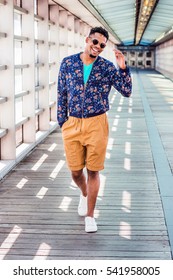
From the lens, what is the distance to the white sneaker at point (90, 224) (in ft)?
→ 14.6

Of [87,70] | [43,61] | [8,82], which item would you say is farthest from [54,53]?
[87,70]

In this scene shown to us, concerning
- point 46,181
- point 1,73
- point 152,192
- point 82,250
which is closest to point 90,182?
point 82,250

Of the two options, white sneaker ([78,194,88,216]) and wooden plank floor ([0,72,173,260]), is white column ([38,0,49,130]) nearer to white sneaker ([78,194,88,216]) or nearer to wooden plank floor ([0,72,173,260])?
wooden plank floor ([0,72,173,260])

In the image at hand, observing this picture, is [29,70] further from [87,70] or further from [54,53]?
[87,70]

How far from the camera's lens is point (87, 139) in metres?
4.27

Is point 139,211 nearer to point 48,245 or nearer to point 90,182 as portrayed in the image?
point 90,182

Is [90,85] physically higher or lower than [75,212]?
higher

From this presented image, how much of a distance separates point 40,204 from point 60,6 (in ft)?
22.7

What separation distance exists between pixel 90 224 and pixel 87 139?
73 cm

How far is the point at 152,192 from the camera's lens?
19.2 ft

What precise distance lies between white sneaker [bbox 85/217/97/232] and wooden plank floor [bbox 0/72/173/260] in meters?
0.06

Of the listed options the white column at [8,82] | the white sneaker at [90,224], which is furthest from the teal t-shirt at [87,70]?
the white column at [8,82]

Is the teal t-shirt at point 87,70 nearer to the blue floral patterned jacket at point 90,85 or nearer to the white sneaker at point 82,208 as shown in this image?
the blue floral patterned jacket at point 90,85

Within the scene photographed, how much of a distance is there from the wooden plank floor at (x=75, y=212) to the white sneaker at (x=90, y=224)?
6cm
